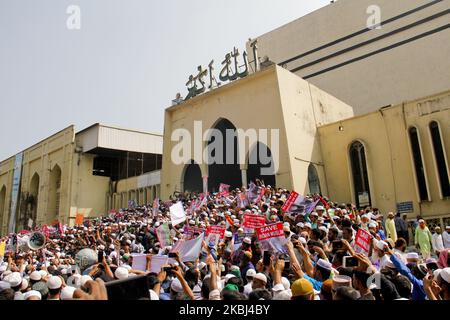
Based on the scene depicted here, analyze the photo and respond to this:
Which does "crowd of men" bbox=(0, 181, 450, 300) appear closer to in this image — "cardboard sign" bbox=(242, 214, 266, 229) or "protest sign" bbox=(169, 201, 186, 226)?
"cardboard sign" bbox=(242, 214, 266, 229)

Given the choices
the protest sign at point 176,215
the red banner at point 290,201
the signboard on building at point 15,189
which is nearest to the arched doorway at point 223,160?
the protest sign at point 176,215

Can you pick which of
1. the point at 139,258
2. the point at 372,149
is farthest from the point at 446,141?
the point at 139,258

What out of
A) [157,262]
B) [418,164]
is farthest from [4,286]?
[418,164]

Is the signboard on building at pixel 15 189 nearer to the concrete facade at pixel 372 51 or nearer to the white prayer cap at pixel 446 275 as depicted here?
the concrete facade at pixel 372 51

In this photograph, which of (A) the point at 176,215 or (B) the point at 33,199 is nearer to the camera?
(A) the point at 176,215

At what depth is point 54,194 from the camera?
32.7 metres

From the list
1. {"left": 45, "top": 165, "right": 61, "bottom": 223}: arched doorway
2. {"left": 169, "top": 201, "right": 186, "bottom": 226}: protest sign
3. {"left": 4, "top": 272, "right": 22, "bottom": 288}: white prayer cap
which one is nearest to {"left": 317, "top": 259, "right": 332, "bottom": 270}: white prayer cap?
{"left": 4, "top": 272, "right": 22, "bottom": 288}: white prayer cap

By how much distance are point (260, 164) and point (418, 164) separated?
23.3 feet

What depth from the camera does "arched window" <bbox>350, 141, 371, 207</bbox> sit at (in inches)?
691

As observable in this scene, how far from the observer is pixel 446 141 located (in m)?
15.3

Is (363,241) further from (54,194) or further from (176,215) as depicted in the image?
(54,194)

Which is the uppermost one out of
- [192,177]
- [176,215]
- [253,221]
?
[192,177]
